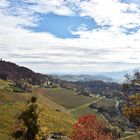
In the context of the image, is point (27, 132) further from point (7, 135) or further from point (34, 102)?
point (7, 135)

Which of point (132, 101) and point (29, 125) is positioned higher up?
point (132, 101)

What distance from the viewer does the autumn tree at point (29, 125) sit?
5100cm

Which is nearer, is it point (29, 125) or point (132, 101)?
point (132, 101)

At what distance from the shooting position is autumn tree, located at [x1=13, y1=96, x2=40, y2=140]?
2008 inches

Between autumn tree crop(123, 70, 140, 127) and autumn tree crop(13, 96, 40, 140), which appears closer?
autumn tree crop(123, 70, 140, 127)

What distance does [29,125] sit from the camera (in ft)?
168

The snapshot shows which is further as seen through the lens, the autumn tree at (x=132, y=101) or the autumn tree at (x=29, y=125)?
the autumn tree at (x=29, y=125)

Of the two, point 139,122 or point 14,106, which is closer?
point 139,122

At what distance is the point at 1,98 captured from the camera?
525 feet

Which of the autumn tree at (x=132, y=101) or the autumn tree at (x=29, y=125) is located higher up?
the autumn tree at (x=132, y=101)

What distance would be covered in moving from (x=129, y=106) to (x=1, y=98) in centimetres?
12990

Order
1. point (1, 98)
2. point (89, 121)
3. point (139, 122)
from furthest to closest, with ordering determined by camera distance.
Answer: point (1, 98) < point (89, 121) < point (139, 122)

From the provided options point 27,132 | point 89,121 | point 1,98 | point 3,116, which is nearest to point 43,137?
point 27,132

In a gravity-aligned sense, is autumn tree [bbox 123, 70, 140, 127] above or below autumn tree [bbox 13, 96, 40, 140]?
above
